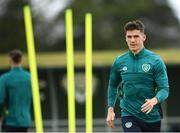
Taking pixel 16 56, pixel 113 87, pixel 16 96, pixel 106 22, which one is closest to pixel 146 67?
pixel 113 87

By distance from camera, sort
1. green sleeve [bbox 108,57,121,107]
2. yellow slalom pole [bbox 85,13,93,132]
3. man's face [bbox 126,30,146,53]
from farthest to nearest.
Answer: yellow slalom pole [bbox 85,13,93,132] < green sleeve [bbox 108,57,121,107] < man's face [bbox 126,30,146,53]

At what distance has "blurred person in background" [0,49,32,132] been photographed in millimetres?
13617

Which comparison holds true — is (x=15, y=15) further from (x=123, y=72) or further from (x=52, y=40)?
(x=123, y=72)

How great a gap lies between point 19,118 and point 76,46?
4707 cm

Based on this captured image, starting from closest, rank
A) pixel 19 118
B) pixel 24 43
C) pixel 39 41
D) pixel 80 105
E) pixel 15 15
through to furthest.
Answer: pixel 19 118 < pixel 80 105 < pixel 24 43 < pixel 15 15 < pixel 39 41

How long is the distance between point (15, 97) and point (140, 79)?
4114 millimetres

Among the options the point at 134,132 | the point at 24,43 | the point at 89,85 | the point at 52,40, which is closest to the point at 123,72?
the point at 134,132

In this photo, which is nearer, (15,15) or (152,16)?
(15,15)

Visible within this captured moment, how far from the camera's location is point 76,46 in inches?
2394

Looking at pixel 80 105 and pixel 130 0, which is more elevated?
pixel 130 0

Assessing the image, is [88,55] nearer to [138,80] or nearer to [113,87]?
[113,87]

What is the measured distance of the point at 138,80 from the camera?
10.0m

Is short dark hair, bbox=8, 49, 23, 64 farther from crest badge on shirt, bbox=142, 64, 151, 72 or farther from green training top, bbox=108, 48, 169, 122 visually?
crest badge on shirt, bbox=142, 64, 151, 72

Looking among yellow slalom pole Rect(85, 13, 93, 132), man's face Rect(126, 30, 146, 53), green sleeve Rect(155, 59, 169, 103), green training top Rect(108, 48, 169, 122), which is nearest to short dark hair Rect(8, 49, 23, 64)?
yellow slalom pole Rect(85, 13, 93, 132)
